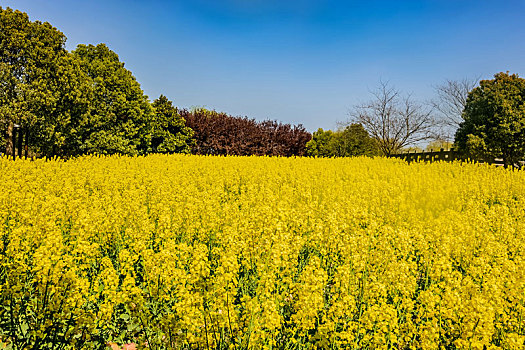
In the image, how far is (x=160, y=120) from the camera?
25141 mm

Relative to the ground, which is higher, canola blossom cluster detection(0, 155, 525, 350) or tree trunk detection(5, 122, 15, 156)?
tree trunk detection(5, 122, 15, 156)

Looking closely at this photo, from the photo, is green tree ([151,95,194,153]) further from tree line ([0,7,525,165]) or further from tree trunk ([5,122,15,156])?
tree trunk ([5,122,15,156])

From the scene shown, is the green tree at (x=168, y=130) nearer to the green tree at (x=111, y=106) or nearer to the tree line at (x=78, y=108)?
the tree line at (x=78, y=108)

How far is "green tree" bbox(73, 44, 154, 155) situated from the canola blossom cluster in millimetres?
12174

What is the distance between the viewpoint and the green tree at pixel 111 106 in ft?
69.1

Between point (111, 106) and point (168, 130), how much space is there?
4.80 meters

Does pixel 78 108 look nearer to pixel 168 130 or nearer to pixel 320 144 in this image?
pixel 168 130

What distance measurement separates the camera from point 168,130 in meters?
25.7

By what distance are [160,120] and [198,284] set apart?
23280 millimetres

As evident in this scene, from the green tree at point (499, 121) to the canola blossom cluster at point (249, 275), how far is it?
61.8ft

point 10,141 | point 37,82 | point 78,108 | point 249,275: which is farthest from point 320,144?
point 249,275

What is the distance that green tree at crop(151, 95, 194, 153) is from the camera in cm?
2498

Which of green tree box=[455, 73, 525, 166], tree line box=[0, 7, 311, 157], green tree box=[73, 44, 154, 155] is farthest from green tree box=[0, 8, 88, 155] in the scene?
green tree box=[455, 73, 525, 166]

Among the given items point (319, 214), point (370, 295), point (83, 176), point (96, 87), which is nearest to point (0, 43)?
point (96, 87)
